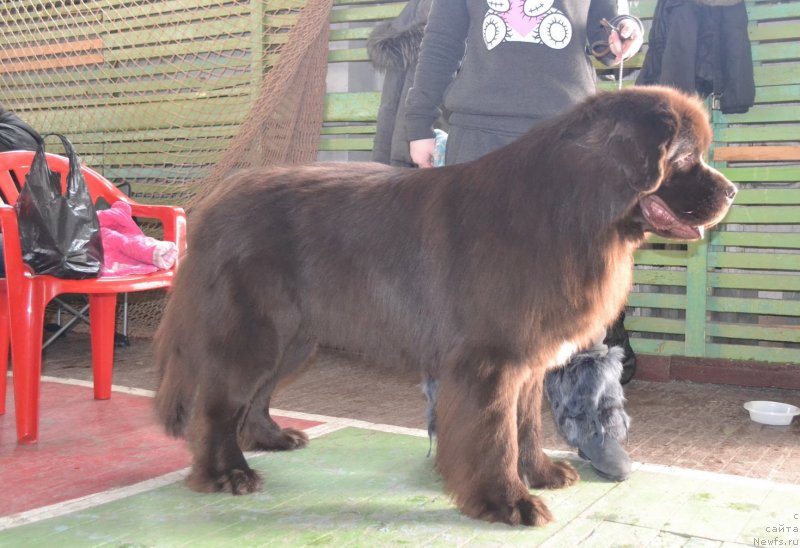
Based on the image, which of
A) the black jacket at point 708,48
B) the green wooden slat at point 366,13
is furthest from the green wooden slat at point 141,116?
the black jacket at point 708,48

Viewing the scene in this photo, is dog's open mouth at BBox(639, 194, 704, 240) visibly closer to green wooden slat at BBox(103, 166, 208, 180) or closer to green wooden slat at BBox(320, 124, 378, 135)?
green wooden slat at BBox(320, 124, 378, 135)

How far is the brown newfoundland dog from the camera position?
2277mm

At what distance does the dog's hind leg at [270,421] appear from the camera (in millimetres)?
3012

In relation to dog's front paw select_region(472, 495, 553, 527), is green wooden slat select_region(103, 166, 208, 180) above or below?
above

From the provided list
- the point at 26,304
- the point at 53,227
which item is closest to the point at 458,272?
the point at 53,227

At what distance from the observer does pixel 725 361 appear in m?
5.12

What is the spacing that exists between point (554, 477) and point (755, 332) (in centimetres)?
287

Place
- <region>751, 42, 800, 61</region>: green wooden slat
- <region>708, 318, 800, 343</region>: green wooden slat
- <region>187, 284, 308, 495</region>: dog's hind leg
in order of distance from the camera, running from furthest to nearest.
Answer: <region>708, 318, 800, 343</region>: green wooden slat
<region>751, 42, 800, 61</region>: green wooden slat
<region>187, 284, 308, 495</region>: dog's hind leg

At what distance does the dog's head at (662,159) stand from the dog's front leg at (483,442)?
0.61 metres

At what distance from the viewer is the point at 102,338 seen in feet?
13.4

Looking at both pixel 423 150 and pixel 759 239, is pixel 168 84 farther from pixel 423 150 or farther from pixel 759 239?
pixel 759 239

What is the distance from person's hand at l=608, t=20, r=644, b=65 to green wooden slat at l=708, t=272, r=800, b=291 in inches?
111

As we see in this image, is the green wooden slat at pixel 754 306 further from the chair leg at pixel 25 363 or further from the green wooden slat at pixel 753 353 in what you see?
the chair leg at pixel 25 363

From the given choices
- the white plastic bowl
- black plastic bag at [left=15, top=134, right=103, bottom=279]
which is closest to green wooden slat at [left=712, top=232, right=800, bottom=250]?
the white plastic bowl
